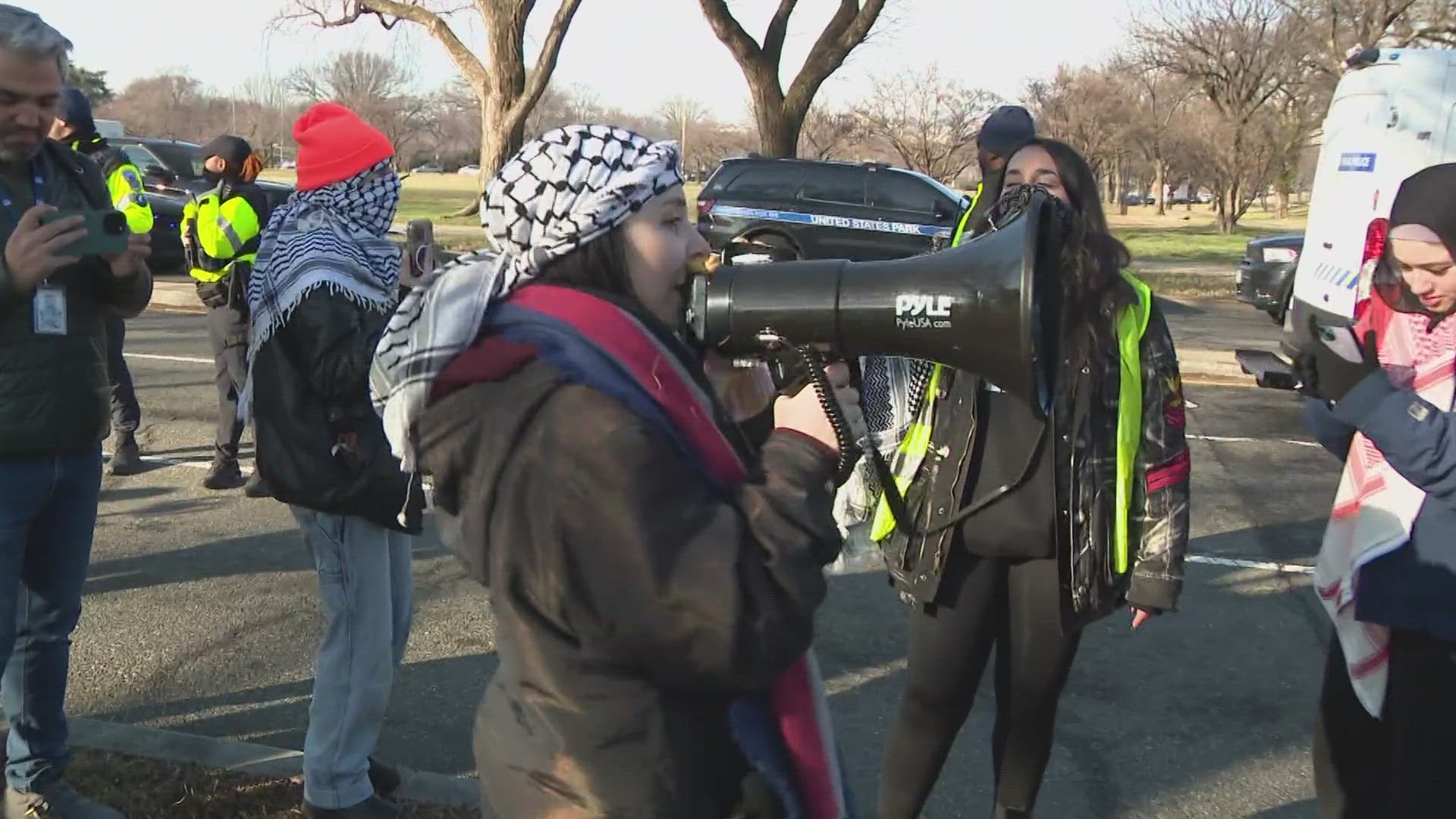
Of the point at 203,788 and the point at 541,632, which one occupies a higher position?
the point at 541,632

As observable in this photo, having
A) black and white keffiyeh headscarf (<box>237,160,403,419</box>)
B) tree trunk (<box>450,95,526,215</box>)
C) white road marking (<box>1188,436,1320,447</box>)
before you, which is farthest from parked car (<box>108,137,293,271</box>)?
black and white keffiyeh headscarf (<box>237,160,403,419</box>)

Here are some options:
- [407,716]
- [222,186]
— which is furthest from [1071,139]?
[407,716]

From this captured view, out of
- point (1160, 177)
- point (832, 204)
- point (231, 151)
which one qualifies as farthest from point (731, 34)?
point (1160, 177)

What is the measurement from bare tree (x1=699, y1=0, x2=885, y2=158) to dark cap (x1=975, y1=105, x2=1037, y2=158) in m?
14.3

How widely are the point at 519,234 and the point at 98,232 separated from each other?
5.39 feet

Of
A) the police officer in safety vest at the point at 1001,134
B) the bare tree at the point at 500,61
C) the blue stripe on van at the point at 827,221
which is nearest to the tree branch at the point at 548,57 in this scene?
the bare tree at the point at 500,61

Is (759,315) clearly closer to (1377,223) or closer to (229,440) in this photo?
(1377,223)

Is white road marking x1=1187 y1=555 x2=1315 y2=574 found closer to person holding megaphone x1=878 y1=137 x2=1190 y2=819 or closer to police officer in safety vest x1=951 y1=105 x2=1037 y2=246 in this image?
police officer in safety vest x1=951 y1=105 x2=1037 y2=246

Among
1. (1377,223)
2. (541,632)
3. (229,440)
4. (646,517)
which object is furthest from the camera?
(229,440)

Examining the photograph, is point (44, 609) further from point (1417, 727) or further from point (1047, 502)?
point (1417, 727)

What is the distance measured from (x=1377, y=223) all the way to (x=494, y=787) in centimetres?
250

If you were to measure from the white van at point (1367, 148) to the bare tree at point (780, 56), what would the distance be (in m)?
10.8

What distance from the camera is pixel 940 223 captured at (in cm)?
1445

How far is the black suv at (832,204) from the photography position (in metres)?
14.6
